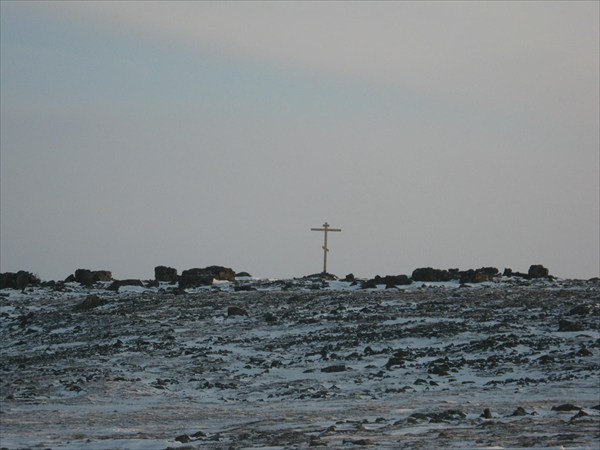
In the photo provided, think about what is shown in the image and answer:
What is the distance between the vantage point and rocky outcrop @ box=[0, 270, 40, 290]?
55.2 metres

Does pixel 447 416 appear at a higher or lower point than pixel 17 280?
lower

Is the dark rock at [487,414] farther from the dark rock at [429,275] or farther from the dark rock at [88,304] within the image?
the dark rock at [429,275]

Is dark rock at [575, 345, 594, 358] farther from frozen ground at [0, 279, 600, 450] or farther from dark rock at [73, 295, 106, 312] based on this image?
dark rock at [73, 295, 106, 312]

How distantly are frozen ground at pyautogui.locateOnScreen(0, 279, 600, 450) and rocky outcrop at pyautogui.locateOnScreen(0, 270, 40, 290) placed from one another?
319 inches

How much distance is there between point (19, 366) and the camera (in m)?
30.8

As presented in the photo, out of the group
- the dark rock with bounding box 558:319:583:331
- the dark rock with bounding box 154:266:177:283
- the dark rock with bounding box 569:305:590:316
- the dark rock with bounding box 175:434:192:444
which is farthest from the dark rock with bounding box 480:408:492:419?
the dark rock with bounding box 154:266:177:283

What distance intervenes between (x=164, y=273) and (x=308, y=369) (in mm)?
32443

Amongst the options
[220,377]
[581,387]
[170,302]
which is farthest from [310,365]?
[170,302]

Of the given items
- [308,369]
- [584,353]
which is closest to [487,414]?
[584,353]

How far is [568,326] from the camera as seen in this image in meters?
30.6

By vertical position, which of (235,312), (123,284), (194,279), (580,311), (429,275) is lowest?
(235,312)

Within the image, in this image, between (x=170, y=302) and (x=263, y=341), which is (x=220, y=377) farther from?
(x=170, y=302)

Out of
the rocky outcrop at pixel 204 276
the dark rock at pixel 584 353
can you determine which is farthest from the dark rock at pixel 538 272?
the dark rock at pixel 584 353

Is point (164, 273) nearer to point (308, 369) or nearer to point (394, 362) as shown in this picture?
point (308, 369)
